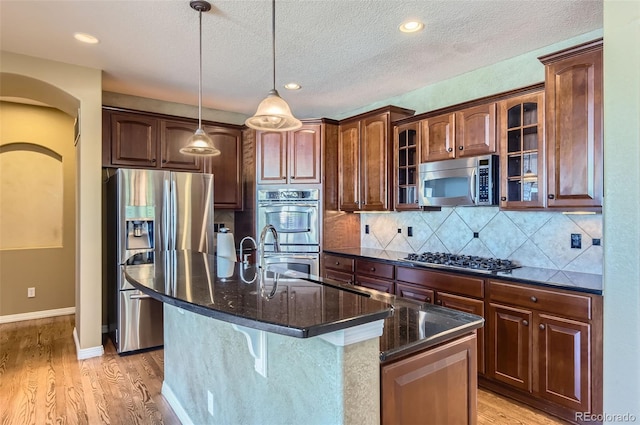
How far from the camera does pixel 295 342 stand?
49.6 inches

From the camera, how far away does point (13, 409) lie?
260 cm

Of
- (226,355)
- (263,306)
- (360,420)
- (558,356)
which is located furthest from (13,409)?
(558,356)

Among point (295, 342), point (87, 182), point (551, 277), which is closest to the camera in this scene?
point (295, 342)

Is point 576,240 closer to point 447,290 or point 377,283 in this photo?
point 447,290

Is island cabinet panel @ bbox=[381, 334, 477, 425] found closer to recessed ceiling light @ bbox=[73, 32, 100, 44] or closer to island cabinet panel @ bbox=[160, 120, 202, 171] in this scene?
recessed ceiling light @ bbox=[73, 32, 100, 44]

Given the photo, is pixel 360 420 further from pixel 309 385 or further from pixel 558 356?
pixel 558 356

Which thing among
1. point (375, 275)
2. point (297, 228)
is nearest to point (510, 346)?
point (375, 275)

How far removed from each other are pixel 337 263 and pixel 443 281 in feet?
4.63

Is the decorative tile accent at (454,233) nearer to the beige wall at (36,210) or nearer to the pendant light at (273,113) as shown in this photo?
the pendant light at (273,113)

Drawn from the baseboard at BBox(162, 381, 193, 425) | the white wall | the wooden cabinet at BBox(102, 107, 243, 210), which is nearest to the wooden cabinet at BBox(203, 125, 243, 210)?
the wooden cabinet at BBox(102, 107, 243, 210)

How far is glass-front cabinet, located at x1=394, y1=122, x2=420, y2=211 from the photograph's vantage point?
3.71 m

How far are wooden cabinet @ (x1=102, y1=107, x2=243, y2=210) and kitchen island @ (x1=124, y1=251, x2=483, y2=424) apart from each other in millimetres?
2277

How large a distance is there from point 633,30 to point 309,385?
4.75 feet

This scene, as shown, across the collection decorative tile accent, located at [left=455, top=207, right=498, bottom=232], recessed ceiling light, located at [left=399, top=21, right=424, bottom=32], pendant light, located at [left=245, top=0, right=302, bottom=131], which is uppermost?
recessed ceiling light, located at [left=399, top=21, right=424, bottom=32]
